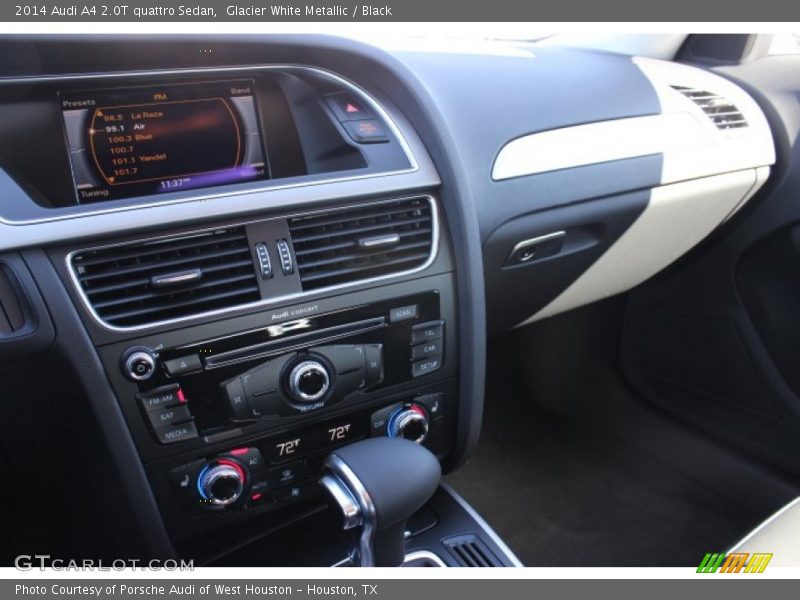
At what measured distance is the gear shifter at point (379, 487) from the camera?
1005 millimetres

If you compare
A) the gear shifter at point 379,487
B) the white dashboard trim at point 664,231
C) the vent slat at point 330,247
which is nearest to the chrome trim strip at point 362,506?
the gear shifter at point 379,487

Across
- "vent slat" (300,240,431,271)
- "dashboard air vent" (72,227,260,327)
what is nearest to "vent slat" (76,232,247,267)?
"dashboard air vent" (72,227,260,327)

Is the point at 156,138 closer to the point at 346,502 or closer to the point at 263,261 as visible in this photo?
the point at 263,261

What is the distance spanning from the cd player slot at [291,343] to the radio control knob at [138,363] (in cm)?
8

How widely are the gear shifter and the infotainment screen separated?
0.50 m

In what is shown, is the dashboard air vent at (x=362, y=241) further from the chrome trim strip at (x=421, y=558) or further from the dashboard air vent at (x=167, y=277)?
the chrome trim strip at (x=421, y=558)

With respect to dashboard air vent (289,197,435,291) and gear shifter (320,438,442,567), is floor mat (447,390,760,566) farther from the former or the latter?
dashboard air vent (289,197,435,291)

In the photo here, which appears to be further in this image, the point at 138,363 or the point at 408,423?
the point at 408,423

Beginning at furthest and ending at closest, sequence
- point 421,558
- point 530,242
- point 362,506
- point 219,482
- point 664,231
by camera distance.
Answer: point 664,231, point 530,242, point 421,558, point 219,482, point 362,506

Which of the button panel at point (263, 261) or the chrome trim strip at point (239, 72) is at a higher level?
the chrome trim strip at point (239, 72)

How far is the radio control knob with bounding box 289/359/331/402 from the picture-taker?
44.4 inches

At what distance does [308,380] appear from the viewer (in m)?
1.14

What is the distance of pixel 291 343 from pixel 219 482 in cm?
24

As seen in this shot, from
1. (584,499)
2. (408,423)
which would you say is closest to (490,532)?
(408,423)
